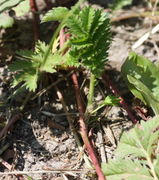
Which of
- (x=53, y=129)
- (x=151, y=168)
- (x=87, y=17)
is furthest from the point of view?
(x=53, y=129)

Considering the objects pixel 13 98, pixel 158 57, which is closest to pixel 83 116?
pixel 13 98

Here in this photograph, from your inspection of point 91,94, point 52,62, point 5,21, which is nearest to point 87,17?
point 52,62

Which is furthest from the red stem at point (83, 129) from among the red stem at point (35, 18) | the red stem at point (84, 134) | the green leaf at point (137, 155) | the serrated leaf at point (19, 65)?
the serrated leaf at point (19, 65)

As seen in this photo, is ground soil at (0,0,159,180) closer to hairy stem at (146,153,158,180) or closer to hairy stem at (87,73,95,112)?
hairy stem at (87,73,95,112)

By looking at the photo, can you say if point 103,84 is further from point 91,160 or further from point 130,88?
point 91,160

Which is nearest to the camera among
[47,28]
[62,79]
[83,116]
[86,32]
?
[86,32]

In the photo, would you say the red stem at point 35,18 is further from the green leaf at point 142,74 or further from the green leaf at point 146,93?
the green leaf at point 146,93

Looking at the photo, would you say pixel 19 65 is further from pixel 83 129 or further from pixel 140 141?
pixel 140 141
